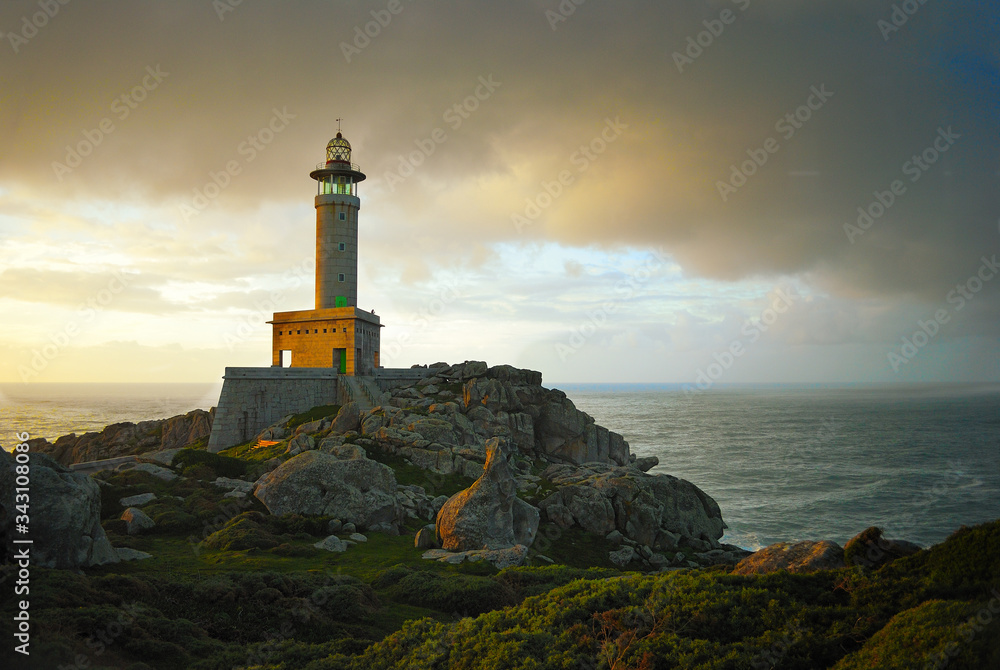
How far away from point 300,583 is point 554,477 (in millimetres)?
21838

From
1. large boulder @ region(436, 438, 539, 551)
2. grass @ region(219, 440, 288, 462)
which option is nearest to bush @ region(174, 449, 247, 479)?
grass @ region(219, 440, 288, 462)

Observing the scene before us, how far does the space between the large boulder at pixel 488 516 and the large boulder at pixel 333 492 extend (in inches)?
134

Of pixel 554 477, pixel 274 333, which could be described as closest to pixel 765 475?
pixel 554 477

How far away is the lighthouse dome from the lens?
55.8 m

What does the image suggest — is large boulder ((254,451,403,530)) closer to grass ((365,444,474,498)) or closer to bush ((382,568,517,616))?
grass ((365,444,474,498))

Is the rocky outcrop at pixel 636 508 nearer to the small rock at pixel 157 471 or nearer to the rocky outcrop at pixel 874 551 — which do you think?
the rocky outcrop at pixel 874 551

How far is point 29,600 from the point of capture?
506 inches

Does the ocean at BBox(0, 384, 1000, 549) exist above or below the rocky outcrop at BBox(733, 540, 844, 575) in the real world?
below

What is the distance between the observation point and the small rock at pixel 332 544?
74.4 ft

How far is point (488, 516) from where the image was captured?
78.3ft

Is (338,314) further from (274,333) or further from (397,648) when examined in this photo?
(397,648)

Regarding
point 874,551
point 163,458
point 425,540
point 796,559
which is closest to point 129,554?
point 425,540

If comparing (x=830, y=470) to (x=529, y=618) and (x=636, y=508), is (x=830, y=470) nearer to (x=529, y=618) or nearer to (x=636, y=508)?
(x=636, y=508)

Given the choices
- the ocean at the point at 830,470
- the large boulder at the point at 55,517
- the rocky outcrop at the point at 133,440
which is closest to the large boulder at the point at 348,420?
the rocky outcrop at the point at 133,440
